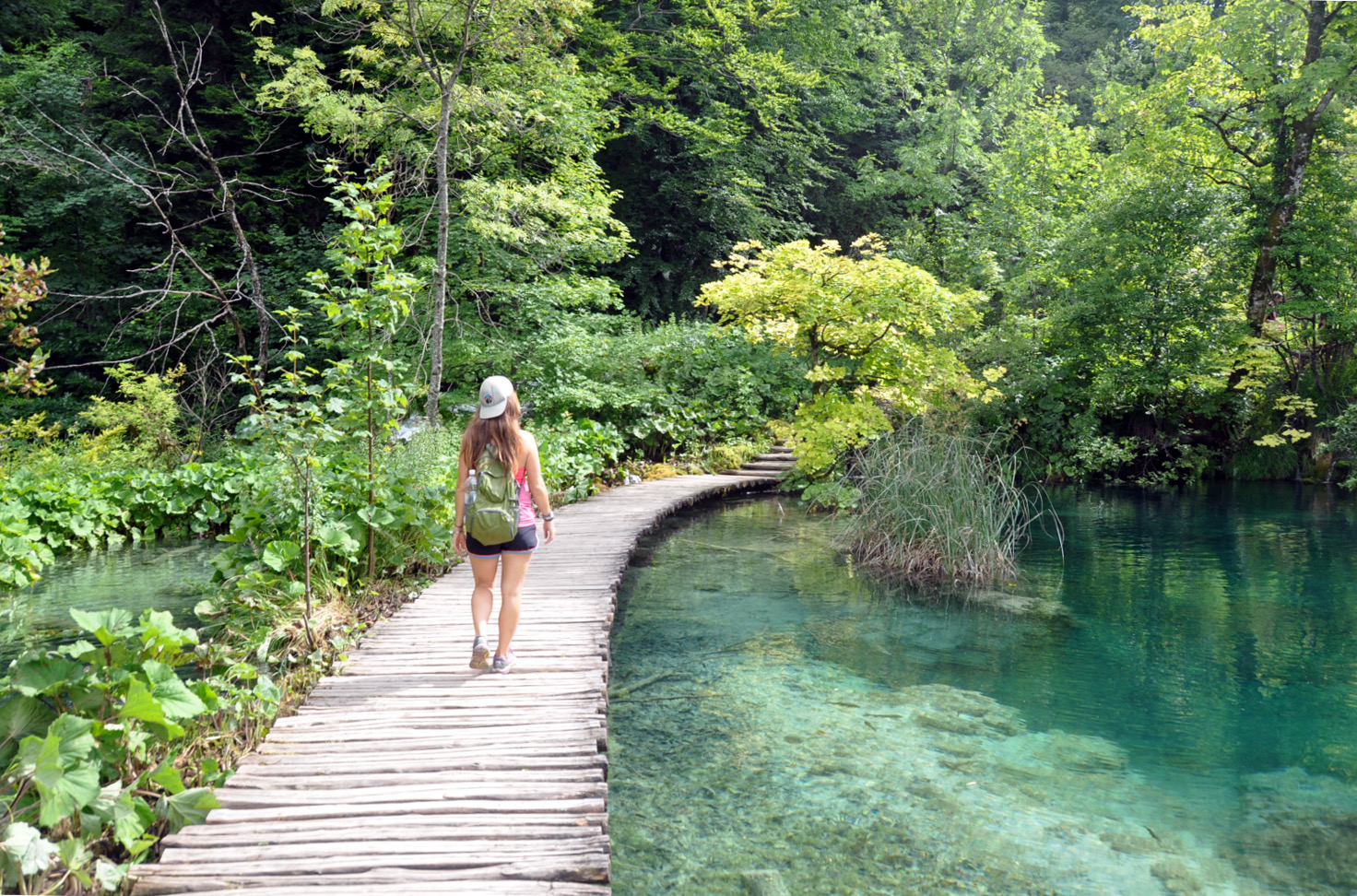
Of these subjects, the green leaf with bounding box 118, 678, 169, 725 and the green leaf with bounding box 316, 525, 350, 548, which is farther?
the green leaf with bounding box 316, 525, 350, 548

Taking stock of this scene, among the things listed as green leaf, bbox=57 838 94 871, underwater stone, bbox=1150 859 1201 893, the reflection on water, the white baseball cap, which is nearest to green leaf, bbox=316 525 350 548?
the reflection on water

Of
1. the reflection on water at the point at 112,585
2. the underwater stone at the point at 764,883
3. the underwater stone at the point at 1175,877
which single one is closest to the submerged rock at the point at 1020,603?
the underwater stone at the point at 1175,877

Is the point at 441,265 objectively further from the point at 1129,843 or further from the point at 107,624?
the point at 1129,843

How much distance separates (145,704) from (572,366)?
939 cm

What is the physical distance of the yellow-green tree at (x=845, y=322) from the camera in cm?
1012

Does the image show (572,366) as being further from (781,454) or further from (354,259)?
(354,259)

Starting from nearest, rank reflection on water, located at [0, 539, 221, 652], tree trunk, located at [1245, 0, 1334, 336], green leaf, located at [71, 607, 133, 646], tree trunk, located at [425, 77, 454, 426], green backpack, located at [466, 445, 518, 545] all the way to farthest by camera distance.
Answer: green leaf, located at [71, 607, 133, 646] → green backpack, located at [466, 445, 518, 545] → reflection on water, located at [0, 539, 221, 652] → tree trunk, located at [425, 77, 454, 426] → tree trunk, located at [1245, 0, 1334, 336]

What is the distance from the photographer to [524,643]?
4.43 metres

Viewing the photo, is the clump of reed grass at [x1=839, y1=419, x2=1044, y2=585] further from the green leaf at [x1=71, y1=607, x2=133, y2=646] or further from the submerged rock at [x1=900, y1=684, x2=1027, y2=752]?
the green leaf at [x1=71, y1=607, x2=133, y2=646]

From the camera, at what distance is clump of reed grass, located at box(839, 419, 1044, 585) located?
736cm

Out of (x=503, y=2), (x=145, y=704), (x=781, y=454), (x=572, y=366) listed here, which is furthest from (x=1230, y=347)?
(x=145, y=704)

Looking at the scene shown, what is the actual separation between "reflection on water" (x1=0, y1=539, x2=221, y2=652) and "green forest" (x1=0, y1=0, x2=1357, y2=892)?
0.89 ft

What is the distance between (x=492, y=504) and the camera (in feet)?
12.0

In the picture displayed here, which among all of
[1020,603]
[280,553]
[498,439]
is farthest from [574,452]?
[498,439]
